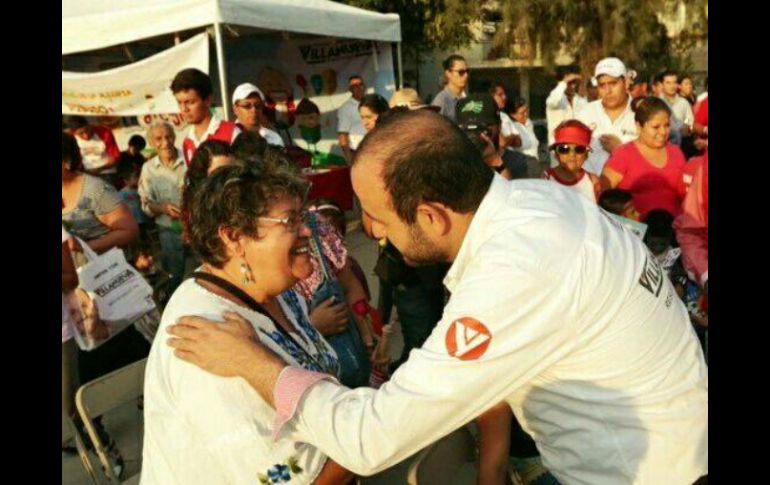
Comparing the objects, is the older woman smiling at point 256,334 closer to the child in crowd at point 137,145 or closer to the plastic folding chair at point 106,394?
the plastic folding chair at point 106,394

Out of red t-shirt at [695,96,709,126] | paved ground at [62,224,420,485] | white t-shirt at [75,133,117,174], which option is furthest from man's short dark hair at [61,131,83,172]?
red t-shirt at [695,96,709,126]

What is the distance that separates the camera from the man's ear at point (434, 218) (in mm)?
1722

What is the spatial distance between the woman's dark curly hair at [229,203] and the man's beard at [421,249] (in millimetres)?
492

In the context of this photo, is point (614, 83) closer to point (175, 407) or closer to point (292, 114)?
point (175, 407)

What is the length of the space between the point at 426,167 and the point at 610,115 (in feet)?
15.3

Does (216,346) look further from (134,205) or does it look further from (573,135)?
(134,205)

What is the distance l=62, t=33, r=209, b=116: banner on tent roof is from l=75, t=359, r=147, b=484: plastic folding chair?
525cm

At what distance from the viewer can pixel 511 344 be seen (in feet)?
4.91

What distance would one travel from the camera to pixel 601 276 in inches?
61.2

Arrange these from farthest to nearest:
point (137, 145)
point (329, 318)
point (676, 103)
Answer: point (137, 145), point (676, 103), point (329, 318)

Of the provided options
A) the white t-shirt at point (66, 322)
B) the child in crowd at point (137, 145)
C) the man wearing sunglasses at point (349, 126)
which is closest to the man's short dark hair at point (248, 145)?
the white t-shirt at point (66, 322)

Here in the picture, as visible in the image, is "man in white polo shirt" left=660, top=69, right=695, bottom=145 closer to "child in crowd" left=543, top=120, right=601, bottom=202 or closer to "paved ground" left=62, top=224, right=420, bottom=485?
"child in crowd" left=543, top=120, right=601, bottom=202

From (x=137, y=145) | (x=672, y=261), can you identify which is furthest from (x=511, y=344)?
(x=137, y=145)
